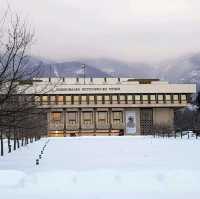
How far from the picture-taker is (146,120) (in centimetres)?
14512

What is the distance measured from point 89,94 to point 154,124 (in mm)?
19544

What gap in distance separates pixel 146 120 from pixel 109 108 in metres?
10.7

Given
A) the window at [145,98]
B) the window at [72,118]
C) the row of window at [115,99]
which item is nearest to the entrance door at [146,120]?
A: the window at [145,98]

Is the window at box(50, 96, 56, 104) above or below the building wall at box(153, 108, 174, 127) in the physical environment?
above

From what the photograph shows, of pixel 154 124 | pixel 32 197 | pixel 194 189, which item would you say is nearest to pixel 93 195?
pixel 32 197

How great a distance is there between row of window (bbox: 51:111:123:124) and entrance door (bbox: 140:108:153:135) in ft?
19.0

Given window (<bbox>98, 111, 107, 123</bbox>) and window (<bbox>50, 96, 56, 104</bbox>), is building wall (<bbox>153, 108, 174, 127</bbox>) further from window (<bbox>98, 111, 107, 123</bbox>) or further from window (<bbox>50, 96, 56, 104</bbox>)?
window (<bbox>50, 96, 56, 104</bbox>)

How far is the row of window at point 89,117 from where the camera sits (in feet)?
472

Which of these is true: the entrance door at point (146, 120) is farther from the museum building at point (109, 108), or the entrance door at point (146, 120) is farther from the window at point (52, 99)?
the window at point (52, 99)

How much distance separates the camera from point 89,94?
14488 centimetres

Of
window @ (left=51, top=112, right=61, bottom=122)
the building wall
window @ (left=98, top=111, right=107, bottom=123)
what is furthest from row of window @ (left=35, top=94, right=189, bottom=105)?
window @ (left=98, top=111, right=107, bottom=123)

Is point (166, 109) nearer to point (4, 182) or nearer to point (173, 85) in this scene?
point (173, 85)

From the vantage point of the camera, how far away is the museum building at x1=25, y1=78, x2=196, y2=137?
471ft

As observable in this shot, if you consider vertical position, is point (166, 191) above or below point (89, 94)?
below
